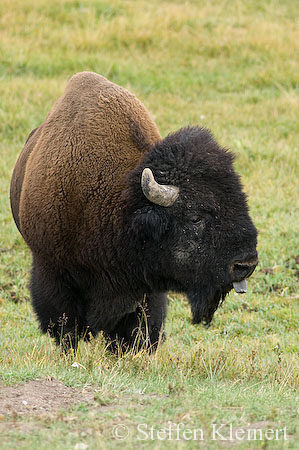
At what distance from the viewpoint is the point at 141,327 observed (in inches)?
238

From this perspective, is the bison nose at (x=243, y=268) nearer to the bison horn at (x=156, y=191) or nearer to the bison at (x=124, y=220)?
the bison at (x=124, y=220)

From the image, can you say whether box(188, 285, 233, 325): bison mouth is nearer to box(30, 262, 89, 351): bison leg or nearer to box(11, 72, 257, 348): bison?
box(11, 72, 257, 348): bison

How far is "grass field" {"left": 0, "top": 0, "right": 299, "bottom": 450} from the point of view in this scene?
3.89m

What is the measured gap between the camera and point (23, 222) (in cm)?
607

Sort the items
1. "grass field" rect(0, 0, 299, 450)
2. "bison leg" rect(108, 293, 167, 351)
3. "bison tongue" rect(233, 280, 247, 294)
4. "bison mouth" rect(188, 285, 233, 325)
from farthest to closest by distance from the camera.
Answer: "bison leg" rect(108, 293, 167, 351) < "bison mouth" rect(188, 285, 233, 325) < "bison tongue" rect(233, 280, 247, 294) < "grass field" rect(0, 0, 299, 450)

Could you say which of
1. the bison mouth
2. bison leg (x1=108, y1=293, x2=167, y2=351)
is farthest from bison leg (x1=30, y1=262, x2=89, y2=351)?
the bison mouth

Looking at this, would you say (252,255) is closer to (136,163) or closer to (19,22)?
(136,163)

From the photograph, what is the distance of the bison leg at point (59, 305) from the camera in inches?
230

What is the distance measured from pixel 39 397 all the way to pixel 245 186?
657 cm

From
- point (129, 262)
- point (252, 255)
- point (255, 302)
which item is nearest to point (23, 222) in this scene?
point (129, 262)

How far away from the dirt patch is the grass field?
2.5 inches

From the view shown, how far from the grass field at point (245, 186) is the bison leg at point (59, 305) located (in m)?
0.16

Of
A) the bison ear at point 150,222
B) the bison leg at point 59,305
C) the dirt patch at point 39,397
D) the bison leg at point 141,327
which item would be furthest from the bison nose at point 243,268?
the dirt patch at point 39,397

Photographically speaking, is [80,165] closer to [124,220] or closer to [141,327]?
[124,220]
